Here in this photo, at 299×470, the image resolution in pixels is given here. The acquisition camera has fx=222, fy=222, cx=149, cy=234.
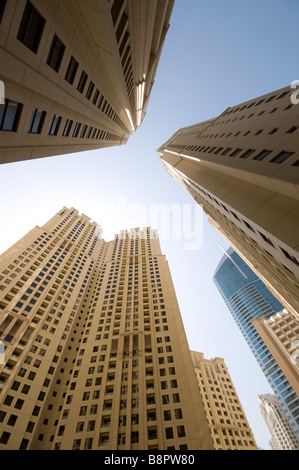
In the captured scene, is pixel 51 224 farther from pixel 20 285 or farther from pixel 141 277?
pixel 141 277

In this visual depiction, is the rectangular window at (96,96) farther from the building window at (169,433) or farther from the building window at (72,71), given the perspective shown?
the building window at (169,433)

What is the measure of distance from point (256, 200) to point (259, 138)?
688 centimetres

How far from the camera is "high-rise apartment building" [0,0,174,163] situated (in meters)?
10.0

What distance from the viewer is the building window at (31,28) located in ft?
32.2

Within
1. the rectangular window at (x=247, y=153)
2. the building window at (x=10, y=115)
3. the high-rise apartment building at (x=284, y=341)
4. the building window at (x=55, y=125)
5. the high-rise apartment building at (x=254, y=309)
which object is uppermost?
the high-rise apartment building at (x=254, y=309)

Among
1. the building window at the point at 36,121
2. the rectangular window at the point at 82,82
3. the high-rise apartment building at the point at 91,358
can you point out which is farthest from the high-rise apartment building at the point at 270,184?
the high-rise apartment building at the point at 91,358

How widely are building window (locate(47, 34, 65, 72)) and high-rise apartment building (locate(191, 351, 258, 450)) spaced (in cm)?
8290

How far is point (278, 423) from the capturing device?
4983 inches

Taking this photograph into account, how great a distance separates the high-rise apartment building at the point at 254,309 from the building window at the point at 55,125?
107 meters

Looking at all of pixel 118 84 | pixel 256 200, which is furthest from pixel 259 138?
pixel 118 84

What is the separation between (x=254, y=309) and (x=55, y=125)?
149m

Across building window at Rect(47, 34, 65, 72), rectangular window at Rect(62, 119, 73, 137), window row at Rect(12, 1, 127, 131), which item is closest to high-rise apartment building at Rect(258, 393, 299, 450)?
rectangular window at Rect(62, 119, 73, 137)

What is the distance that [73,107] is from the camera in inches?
717

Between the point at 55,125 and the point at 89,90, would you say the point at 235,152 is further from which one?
the point at 55,125
